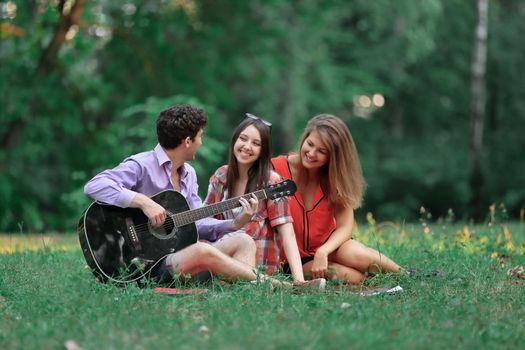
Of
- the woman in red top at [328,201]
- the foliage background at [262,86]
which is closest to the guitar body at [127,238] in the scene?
the woman in red top at [328,201]

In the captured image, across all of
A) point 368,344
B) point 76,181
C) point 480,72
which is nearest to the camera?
point 368,344

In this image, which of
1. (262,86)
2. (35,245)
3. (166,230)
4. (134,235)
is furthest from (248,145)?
(262,86)

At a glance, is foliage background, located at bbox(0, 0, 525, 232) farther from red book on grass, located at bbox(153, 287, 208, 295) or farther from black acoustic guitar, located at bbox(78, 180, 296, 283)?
red book on grass, located at bbox(153, 287, 208, 295)

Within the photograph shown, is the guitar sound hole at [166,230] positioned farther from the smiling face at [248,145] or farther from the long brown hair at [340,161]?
the long brown hair at [340,161]

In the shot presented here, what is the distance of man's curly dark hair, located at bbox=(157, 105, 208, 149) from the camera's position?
4.89 m

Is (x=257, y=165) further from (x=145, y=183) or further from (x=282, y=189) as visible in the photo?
(x=145, y=183)

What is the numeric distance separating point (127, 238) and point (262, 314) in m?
1.15

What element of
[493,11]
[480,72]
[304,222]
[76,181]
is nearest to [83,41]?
[76,181]

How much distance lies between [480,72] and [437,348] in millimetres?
14008

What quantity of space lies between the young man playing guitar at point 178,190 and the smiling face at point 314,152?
0.53m

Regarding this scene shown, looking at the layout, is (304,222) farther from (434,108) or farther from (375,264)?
(434,108)

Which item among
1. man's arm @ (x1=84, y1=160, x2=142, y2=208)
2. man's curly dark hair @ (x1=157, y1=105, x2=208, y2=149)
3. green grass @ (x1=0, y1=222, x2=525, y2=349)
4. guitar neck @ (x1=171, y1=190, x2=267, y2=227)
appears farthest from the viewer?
man's curly dark hair @ (x1=157, y1=105, x2=208, y2=149)

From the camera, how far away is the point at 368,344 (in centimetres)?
322

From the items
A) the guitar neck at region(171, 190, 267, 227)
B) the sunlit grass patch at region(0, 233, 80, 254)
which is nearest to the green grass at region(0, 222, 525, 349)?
the guitar neck at region(171, 190, 267, 227)
